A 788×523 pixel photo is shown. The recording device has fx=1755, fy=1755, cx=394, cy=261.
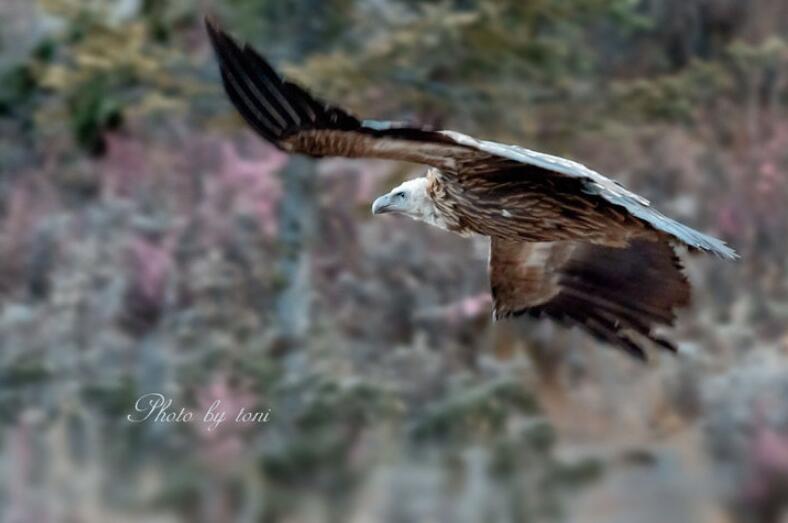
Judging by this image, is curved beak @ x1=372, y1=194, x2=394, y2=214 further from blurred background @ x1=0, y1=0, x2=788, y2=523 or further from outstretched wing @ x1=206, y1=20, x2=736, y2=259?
blurred background @ x1=0, y1=0, x2=788, y2=523

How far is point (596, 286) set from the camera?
280 inches

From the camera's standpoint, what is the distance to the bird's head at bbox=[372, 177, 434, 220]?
20.8 ft

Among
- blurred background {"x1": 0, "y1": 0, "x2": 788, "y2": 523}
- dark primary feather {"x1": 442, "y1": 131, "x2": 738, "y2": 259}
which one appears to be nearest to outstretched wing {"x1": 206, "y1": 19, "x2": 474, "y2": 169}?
dark primary feather {"x1": 442, "y1": 131, "x2": 738, "y2": 259}

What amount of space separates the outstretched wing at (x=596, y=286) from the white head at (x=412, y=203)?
72 cm

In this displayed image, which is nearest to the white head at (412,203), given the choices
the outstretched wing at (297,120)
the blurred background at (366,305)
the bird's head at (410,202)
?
the bird's head at (410,202)

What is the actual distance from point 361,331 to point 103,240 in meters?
1.89

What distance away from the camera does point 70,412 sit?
400 inches

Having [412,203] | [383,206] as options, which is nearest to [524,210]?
[412,203]

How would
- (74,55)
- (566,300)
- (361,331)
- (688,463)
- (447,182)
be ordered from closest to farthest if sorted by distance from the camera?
(447,182), (566,300), (688,463), (74,55), (361,331)

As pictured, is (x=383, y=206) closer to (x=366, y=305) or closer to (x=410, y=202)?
(x=410, y=202)

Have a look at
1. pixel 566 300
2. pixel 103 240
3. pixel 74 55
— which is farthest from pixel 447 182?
pixel 103 240

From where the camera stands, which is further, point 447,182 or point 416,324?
point 416,324

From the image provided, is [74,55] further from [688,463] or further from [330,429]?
[688,463]

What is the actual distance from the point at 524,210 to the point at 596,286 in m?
1.14
